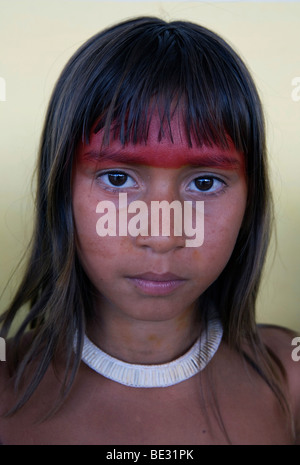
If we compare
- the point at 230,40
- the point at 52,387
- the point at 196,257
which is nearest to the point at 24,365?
the point at 52,387

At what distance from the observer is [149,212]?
0.71 m

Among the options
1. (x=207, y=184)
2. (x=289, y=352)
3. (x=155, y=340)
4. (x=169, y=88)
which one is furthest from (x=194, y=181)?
(x=289, y=352)

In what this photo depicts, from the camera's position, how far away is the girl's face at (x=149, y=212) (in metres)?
0.71

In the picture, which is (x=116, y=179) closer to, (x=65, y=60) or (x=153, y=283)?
(x=153, y=283)

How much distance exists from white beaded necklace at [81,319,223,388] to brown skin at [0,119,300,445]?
0.04ft

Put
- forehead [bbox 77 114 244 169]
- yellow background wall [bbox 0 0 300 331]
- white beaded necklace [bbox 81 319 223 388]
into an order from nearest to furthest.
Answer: forehead [bbox 77 114 244 169] < white beaded necklace [bbox 81 319 223 388] < yellow background wall [bbox 0 0 300 331]

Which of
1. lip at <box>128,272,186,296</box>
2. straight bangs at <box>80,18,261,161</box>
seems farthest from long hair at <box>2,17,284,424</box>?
lip at <box>128,272,186,296</box>

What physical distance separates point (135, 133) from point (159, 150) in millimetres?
39

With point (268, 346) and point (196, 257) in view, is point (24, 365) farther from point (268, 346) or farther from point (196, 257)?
point (268, 346)

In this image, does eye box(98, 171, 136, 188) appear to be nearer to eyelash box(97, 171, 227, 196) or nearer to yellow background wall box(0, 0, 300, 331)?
eyelash box(97, 171, 227, 196)

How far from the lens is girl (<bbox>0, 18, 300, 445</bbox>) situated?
2.34 feet

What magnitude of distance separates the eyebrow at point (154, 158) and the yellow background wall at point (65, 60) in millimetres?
406

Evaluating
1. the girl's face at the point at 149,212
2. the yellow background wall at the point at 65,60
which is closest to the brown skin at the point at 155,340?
the girl's face at the point at 149,212

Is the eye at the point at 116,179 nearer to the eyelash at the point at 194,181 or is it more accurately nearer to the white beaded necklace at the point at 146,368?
the eyelash at the point at 194,181
